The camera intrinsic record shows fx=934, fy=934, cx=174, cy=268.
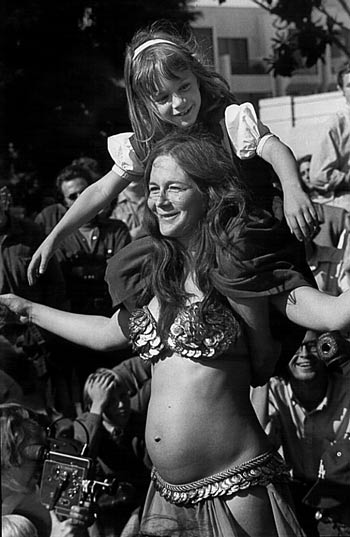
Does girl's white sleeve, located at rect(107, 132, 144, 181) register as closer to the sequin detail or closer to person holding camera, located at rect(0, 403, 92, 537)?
the sequin detail

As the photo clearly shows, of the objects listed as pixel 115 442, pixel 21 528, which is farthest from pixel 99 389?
pixel 21 528

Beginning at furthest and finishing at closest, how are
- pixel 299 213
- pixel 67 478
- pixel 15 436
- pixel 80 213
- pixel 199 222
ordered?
pixel 15 436 → pixel 67 478 → pixel 80 213 → pixel 199 222 → pixel 299 213

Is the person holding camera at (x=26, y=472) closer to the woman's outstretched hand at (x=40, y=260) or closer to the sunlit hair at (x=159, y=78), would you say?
the woman's outstretched hand at (x=40, y=260)

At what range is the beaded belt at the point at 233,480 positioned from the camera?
1655 mm

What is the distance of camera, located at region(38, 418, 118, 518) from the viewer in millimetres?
1925

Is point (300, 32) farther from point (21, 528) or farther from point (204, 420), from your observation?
point (21, 528)

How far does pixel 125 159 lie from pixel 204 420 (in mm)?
507

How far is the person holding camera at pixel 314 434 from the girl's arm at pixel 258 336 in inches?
3.1

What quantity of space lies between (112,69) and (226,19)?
0.25 metres

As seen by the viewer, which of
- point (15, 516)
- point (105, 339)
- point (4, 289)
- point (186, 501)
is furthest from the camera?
point (15, 516)

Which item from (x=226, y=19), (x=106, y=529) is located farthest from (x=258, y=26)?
(x=106, y=529)

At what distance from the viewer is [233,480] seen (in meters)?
1.65

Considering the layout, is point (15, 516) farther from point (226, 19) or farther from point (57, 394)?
point (226, 19)

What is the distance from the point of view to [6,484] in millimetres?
2070
